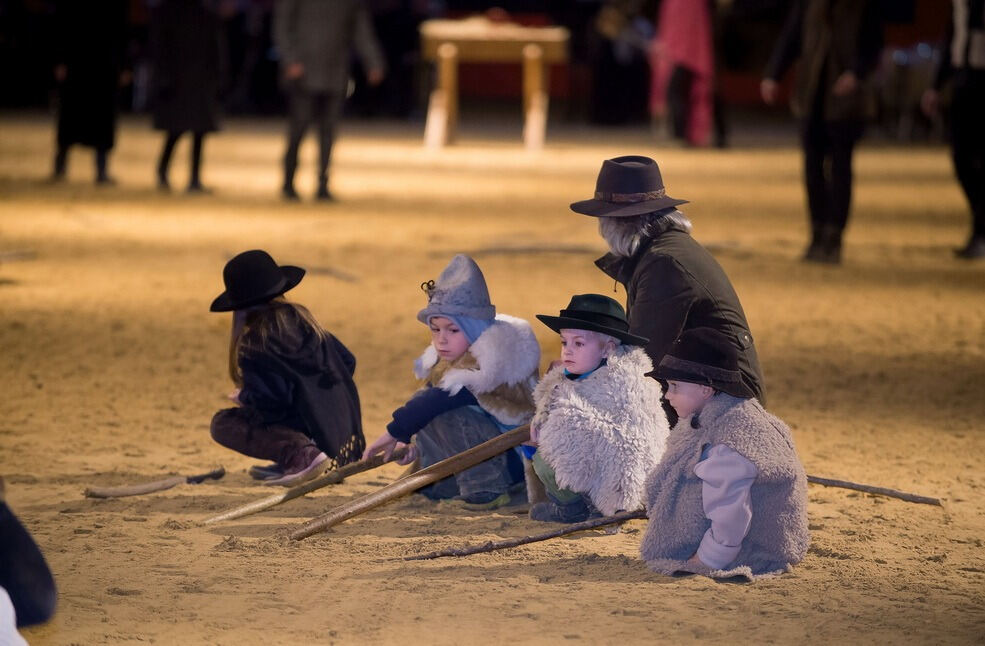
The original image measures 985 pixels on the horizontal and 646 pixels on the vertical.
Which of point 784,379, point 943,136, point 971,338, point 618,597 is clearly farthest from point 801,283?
point 943,136

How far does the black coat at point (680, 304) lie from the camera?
17.9 ft

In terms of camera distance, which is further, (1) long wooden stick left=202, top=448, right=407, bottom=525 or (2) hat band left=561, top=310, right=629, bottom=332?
(1) long wooden stick left=202, top=448, right=407, bottom=525

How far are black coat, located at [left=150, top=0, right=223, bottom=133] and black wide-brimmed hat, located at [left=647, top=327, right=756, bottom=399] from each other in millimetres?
11206

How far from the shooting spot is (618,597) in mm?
Answer: 4691

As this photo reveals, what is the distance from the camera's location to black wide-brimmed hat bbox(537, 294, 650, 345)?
5.14 m

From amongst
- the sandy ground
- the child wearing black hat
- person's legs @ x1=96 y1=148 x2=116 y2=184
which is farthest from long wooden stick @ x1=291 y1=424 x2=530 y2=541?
person's legs @ x1=96 y1=148 x2=116 y2=184

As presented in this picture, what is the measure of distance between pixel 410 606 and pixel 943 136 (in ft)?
72.0

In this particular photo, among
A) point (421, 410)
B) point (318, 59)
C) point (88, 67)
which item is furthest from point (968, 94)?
point (88, 67)

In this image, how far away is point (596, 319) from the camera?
5.16 m

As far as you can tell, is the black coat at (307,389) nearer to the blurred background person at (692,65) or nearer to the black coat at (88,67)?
the black coat at (88,67)

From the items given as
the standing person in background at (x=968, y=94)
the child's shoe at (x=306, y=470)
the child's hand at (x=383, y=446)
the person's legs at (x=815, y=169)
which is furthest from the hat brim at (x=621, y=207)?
the standing person in background at (x=968, y=94)

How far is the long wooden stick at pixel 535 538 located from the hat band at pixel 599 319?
599 millimetres

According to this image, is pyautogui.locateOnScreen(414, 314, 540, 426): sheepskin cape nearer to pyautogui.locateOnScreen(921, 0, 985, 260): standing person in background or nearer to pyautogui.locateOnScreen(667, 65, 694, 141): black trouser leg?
pyautogui.locateOnScreen(921, 0, 985, 260): standing person in background

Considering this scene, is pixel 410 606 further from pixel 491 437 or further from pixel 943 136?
pixel 943 136
